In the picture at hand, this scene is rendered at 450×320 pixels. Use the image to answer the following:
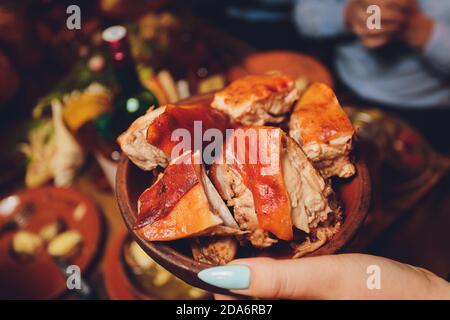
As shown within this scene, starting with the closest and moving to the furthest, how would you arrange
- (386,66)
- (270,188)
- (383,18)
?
(270,188) → (383,18) → (386,66)

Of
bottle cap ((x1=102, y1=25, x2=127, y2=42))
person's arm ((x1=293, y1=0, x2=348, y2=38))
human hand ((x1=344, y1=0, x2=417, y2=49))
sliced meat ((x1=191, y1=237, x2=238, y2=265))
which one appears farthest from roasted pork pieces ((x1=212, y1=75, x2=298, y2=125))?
person's arm ((x1=293, y1=0, x2=348, y2=38))

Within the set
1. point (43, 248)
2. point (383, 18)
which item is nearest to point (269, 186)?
point (43, 248)

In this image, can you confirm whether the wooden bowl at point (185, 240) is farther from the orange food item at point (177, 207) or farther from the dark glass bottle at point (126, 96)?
the dark glass bottle at point (126, 96)

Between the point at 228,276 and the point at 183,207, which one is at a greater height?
the point at 183,207

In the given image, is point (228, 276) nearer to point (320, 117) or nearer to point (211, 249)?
point (211, 249)

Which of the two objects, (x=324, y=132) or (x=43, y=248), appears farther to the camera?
(x=43, y=248)

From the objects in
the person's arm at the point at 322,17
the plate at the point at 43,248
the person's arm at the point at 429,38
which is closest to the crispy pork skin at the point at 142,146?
the plate at the point at 43,248
